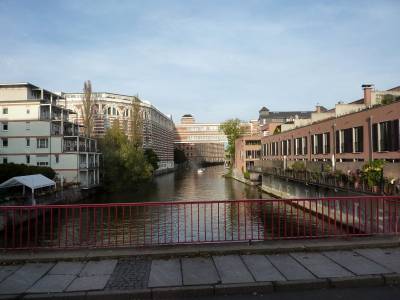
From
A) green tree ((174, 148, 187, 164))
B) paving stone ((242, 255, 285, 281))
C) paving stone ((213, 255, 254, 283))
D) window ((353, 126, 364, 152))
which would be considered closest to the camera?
paving stone ((213, 255, 254, 283))

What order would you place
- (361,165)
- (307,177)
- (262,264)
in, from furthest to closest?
(307,177)
(361,165)
(262,264)

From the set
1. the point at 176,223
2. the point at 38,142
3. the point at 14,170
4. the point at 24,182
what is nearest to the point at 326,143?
the point at 176,223

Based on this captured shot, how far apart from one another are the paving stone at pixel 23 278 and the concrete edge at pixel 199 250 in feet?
1.10

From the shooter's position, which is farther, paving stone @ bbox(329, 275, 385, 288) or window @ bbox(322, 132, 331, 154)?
window @ bbox(322, 132, 331, 154)

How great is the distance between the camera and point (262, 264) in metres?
8.08

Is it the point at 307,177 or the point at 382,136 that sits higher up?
the point at 382,136

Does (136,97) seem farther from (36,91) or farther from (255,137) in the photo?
(255,137)

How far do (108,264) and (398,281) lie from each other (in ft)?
19.4

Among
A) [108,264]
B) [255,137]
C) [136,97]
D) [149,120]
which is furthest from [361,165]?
[149,120]

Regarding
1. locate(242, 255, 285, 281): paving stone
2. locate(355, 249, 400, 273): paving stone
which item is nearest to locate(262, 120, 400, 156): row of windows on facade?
locate(355, 249, 400, 273): paving stone

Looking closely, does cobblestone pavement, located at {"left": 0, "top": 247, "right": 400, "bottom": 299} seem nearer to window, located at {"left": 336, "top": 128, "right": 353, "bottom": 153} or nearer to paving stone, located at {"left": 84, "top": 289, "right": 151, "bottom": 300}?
paving stone, located at {"left": 84, "top": 289, "right": 151, "bottom": 300}

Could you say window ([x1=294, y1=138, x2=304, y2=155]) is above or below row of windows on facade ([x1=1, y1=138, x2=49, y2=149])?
below

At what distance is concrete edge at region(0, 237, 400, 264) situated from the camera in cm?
849

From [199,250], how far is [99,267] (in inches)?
90.0
